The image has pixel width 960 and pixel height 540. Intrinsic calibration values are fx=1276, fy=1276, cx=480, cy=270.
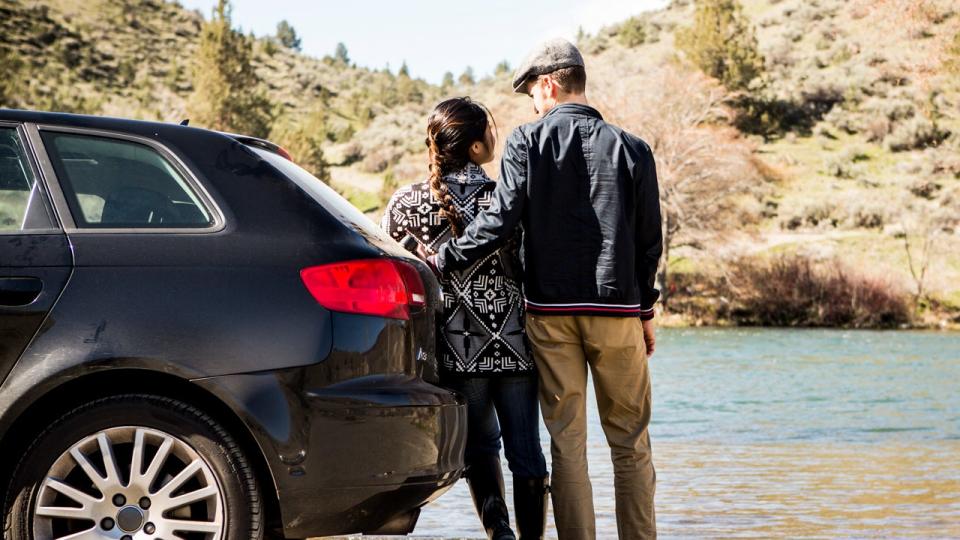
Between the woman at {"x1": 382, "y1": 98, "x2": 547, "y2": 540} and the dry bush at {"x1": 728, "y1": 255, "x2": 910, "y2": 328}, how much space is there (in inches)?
1524

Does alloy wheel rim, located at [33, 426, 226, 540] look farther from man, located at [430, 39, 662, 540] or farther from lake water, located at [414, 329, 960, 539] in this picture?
lake water, located at [414, 329, 960, 539]

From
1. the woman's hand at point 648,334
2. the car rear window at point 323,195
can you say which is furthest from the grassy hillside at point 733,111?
the car rear window at point 323,195

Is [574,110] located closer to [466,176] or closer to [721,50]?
[466,176]

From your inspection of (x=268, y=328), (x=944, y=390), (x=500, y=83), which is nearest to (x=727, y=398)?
(x=944, y=390)

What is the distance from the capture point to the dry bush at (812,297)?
42375 millimetres

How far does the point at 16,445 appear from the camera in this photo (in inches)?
152

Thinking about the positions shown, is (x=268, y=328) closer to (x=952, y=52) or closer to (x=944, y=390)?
(x=944, y=390)

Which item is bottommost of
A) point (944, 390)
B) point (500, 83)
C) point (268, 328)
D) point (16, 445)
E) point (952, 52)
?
point (944, 390)

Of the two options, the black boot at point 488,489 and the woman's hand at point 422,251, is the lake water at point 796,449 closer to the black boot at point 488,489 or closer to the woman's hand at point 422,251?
the black boot at point 488,489

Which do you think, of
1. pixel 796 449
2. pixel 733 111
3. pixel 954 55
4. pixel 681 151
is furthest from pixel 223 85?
pixel 796 449

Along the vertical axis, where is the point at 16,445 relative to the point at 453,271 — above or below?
below

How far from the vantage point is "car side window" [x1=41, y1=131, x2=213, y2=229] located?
3.97 m

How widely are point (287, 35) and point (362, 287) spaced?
6135 inches

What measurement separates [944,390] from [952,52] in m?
15.9
